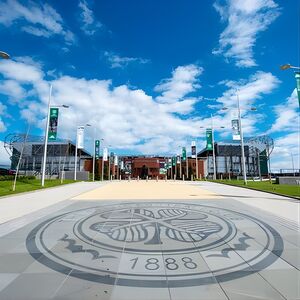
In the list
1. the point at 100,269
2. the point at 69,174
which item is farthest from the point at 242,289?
the point at 69,174

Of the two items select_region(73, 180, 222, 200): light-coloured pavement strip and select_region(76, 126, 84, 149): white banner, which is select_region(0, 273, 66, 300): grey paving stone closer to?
select_region(73, 180, 222, 200): light-coloured pavement strip

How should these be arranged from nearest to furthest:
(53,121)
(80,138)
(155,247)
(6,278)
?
(6,278) → (155,247) → (53,121) → (80,138)

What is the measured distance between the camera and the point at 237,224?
30.1ft

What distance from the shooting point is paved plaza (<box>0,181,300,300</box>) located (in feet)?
14.8

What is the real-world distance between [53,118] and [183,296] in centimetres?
2816

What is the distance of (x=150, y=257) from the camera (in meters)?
6.05

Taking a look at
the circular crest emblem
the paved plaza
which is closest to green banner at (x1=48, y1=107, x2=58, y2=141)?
the paved plaza

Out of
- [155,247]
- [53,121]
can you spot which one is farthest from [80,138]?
[155,247]

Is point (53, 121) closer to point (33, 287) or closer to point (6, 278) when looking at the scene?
point (6, 278)

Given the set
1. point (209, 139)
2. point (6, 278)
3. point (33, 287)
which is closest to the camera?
point (33, 287)

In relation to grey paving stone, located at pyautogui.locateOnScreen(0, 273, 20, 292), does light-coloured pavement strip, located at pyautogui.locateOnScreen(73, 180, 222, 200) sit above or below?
above

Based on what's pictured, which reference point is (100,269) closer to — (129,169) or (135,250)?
(135,250)

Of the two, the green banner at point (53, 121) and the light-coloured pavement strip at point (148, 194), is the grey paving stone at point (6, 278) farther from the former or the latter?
the green banner at point (53, 121)

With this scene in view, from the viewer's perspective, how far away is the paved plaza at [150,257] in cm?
450
